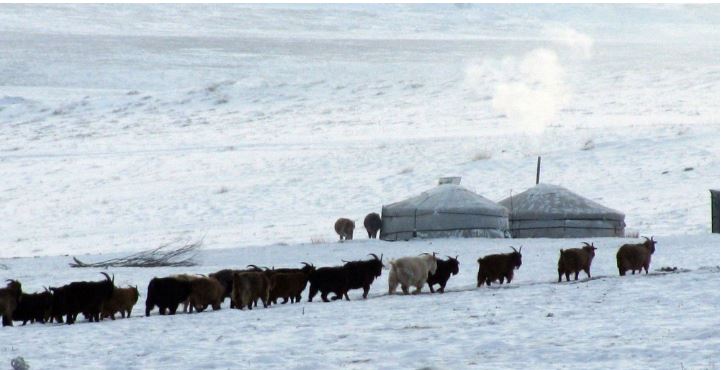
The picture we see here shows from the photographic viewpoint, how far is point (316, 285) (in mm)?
16750

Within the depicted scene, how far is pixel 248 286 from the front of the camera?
16.2 meters

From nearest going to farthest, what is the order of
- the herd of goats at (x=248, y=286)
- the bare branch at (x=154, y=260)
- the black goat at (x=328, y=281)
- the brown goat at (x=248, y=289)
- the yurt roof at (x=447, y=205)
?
the herd of goats at (x=248, y=286) → the brown goat at (x=248, y=289) → the black goat at (x=328, y=281) → the bare branch at (x=154, y=260) → the yurt roof at (x=447, y=205)

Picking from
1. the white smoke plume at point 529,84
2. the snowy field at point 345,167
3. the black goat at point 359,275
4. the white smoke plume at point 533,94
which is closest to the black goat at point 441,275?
the snowy field at point 345,167

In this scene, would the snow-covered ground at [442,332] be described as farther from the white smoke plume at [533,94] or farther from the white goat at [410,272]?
the white smoke plume at [533,94]

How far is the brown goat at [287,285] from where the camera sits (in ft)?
54.5

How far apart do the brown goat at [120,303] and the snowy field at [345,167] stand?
1.83ft

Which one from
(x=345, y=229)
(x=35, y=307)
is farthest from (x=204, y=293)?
(x=345, y=229)

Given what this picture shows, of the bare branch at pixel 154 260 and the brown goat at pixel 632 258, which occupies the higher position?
the brown goat at pixel 632 258

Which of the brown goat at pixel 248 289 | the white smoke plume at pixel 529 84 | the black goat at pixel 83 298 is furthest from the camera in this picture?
the white smoke plume at pixel 529 84

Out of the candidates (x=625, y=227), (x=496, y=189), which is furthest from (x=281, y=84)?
(x=625, y=227)

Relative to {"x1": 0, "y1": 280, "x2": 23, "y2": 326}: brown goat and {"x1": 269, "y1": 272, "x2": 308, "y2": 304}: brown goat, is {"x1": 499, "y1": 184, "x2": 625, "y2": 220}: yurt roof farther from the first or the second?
{"x1": 0, "y1": 280, "x2": 23, "y2": 326}: brown goat

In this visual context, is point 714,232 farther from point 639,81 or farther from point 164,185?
point 639,81

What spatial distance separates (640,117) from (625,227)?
76.5ft

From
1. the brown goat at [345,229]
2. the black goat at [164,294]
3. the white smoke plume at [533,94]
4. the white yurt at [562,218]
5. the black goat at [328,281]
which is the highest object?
the white smoke plume at [533,94]
